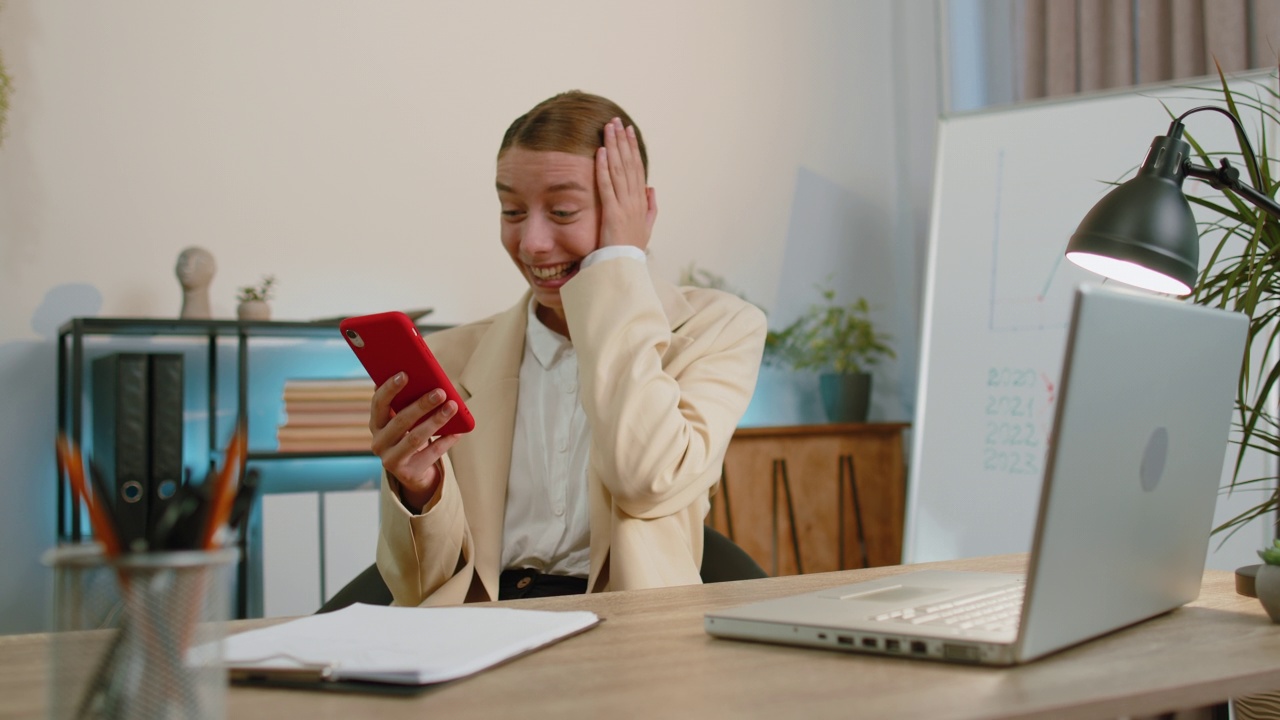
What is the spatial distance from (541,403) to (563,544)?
0.24m

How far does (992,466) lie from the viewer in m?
2.78

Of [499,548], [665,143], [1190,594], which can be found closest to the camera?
[1190,594]

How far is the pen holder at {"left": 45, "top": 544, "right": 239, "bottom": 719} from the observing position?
0.52m

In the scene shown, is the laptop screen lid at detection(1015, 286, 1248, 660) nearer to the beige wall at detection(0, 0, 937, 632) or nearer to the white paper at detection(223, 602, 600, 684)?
the white paper at detection(223, 602, 600, 684)

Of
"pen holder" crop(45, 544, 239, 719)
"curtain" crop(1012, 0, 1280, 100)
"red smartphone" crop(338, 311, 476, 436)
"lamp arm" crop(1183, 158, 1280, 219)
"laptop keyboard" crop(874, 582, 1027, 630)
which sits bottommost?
"laptop keyboard" crop(874, 582, 1027, 630)

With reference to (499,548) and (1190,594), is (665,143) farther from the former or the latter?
(1190,594)

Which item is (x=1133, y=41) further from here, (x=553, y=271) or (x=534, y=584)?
(x=534, y=584)

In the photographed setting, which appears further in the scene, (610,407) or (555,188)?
(555,188)

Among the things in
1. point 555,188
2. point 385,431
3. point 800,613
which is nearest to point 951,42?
point 555,188

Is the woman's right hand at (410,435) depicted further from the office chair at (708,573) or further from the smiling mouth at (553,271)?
the smiling mouth at (553,271)

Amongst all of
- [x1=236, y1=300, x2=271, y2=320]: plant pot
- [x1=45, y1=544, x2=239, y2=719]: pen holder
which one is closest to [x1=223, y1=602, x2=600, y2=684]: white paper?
[x1=45, y1=544, x2=239, y2=719]: pen holder

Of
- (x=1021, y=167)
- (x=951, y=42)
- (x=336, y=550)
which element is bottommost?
(x=336, y=550)

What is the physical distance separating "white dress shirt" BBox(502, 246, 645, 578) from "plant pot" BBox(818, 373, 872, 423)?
1.76 m

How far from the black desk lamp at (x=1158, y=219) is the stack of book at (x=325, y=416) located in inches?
75.7
